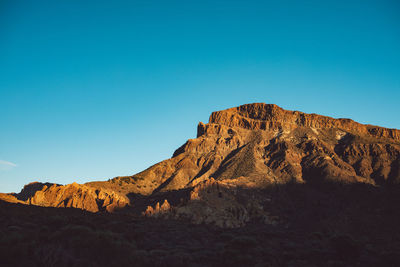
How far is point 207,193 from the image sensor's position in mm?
69062

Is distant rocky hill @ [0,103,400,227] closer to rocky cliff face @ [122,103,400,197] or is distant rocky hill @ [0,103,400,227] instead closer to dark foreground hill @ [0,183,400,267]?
rocky cliff face @ [122,103,400,197]

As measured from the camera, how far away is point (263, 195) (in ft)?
268

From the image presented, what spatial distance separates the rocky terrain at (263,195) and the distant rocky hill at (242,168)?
1.23ft

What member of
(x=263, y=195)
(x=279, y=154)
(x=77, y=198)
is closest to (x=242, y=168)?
(x=279, y=154)

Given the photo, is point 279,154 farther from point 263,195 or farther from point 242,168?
point 263,195

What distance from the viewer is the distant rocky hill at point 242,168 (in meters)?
69.9

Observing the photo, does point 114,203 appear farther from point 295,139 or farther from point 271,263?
point 295,139

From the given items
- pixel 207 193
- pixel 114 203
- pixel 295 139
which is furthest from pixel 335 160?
pixel 114 203

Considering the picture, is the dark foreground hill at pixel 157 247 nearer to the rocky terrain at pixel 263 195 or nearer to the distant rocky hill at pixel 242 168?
the rocky terrain at pixel 263 195

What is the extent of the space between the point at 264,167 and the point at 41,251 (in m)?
89.8

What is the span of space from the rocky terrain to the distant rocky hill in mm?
376

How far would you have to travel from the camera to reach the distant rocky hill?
69938mm

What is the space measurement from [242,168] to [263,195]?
18.7m

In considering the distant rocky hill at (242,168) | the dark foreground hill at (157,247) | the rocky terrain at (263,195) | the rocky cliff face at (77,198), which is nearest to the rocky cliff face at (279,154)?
the distant rocky hill at (242,168)
